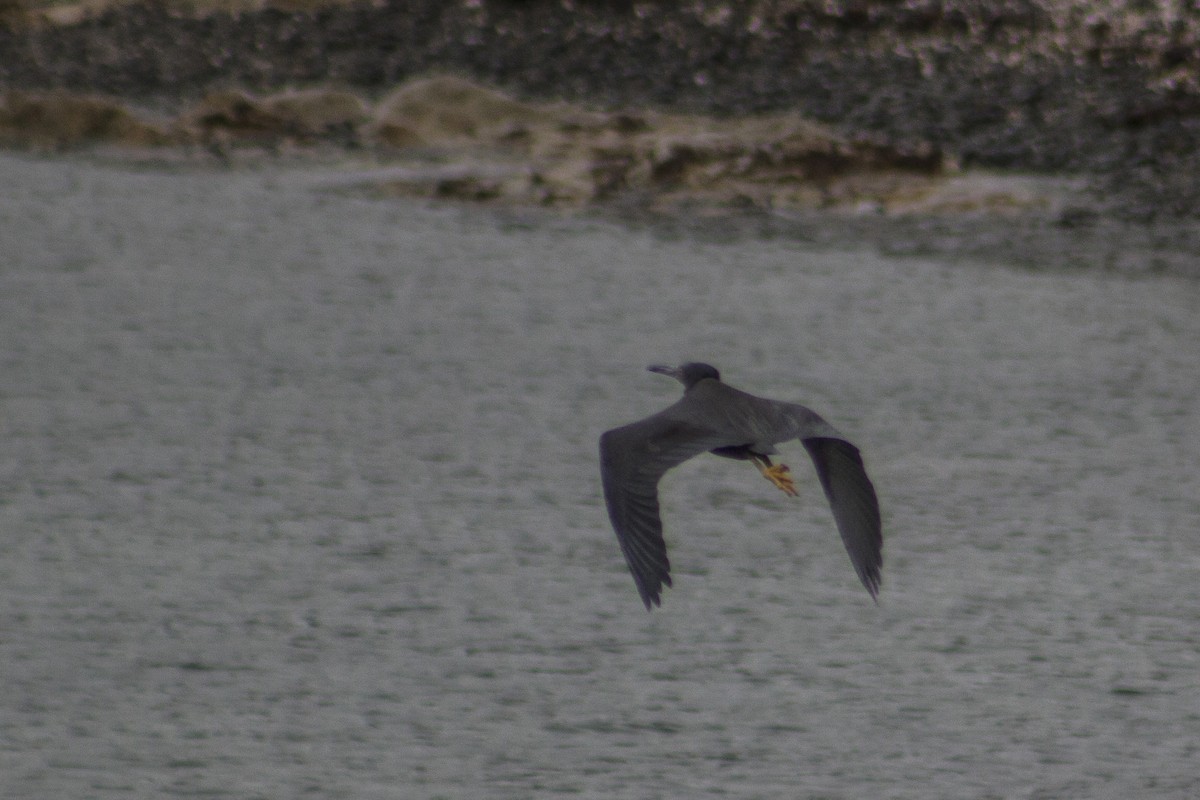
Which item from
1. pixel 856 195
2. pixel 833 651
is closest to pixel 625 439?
pixel 833 651

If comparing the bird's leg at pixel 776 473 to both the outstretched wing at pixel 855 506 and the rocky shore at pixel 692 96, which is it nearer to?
the outstretched wing at pixel 855 506

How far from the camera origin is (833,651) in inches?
142

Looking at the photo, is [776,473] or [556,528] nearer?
[776,473]

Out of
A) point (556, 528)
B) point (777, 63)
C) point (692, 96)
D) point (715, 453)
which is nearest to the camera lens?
point (715, 453)

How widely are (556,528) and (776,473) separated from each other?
2514 mm

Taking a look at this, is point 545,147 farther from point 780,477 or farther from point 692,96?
point 780,477

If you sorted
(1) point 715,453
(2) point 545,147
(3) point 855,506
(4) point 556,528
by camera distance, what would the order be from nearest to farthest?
(1) point 715,453 < (3) point 855,506 < (4) point 556,528 < (2) point 545,147

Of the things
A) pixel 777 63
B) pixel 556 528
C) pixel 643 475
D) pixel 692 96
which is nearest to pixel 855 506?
pixel 643 475

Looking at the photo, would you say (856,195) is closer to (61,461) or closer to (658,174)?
(658,174)

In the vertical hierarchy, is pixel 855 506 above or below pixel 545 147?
above

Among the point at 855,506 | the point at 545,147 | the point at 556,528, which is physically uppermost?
the point at 855,506

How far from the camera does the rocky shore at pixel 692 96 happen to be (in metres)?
7.88

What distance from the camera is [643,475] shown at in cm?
179

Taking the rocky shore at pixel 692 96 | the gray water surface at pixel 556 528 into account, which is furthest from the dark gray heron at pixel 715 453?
the rocky shore at pixel 692 96
